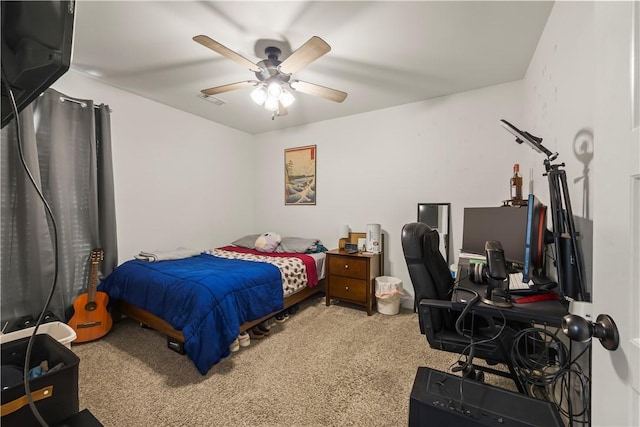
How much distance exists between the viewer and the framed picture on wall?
3.80m

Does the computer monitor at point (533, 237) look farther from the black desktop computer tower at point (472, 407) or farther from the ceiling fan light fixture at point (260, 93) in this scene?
the ceiling fan light fixture at point (260, 93)

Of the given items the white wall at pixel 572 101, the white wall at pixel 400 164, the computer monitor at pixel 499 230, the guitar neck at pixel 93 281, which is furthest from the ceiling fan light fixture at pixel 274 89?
the guitar neck at pixel 93 281

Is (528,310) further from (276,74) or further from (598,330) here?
(276,74)

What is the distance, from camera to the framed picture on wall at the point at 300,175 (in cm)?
380

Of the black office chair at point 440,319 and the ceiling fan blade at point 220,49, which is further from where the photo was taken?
the ceiling fan blade at point 220,49

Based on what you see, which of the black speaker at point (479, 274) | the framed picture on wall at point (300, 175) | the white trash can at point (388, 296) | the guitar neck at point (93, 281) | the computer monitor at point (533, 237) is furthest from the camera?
the framed picture on wall at point (300, 175)

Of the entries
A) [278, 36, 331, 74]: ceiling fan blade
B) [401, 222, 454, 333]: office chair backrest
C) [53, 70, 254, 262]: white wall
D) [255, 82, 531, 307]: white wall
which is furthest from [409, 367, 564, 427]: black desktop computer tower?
[53, 70, 254, 262]: white wall

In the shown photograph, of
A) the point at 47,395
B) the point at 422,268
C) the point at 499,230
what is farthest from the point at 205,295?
the point at 499,230

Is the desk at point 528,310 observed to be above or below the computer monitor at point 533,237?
below

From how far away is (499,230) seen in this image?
2096 mm

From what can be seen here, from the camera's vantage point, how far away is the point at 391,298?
288 centimetres

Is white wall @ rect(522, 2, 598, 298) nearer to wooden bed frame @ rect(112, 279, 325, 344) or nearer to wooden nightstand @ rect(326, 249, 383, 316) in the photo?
wooden nightstand @ rect(326, 249, 383, 316)

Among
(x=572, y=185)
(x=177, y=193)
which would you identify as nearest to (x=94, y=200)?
(x=177, y=193)

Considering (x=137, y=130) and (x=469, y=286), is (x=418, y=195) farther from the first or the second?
(x=137, y=130)
